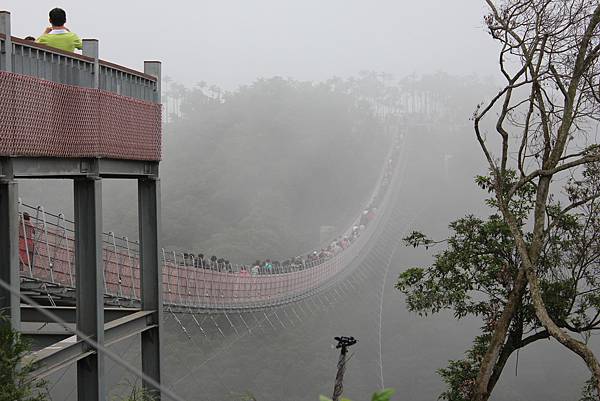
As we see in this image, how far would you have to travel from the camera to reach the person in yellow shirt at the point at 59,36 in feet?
15.2

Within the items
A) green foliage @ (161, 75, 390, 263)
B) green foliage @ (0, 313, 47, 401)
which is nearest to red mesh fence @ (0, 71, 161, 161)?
green foliage @ (0, 313, 47, 401)

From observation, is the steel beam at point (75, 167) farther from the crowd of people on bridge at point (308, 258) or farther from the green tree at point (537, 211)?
the crowd of people on bridge at point (308, 258)

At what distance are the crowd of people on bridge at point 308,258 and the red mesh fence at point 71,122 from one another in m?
3.99

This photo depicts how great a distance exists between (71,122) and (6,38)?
75cm

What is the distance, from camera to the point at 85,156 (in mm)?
4652

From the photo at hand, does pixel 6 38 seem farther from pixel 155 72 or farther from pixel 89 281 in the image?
pixel 155 72

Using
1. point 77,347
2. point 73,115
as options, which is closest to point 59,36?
point 73,115

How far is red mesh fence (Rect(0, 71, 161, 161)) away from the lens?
3.95m

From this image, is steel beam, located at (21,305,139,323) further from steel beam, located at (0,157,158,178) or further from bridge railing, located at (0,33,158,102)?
bridge railing, located at (0,33,158,102)

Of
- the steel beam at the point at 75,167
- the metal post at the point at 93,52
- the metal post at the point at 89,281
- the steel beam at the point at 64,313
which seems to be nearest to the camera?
the steel beam at the point at 75,167

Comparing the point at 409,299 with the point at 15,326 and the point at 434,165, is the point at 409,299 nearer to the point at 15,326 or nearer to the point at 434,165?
the point at 15,326

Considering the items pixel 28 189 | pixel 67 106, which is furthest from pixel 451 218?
pixel 67 106

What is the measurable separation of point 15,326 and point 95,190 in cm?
120

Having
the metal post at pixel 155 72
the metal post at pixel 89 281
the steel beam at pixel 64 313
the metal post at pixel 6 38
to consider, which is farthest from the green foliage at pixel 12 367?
the metal post at pixel 155 72
